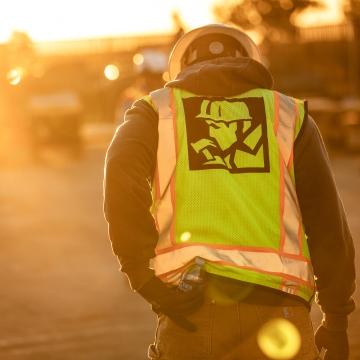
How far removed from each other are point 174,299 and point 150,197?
0.31m

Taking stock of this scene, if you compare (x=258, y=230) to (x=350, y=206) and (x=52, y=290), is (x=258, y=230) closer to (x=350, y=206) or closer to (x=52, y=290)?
(x=52, y=290)

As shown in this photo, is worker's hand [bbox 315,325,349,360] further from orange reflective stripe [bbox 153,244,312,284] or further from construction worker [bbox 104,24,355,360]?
orange reflective stripe [bbox 153,244,312,284]

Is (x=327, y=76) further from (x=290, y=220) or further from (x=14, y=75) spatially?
(x=290, y=220)

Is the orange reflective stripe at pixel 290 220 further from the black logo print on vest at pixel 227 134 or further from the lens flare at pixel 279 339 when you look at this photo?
the lens flare at pixel 279 339

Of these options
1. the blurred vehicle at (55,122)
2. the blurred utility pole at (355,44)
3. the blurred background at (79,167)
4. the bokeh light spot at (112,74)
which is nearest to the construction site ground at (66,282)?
the blurred background at (79,167)

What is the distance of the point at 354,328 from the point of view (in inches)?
265

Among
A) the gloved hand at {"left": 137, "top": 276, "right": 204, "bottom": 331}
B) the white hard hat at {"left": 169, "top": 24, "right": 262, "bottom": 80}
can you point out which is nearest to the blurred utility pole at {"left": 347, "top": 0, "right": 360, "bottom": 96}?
the white hard hat at {"left": 169, "top": 24, "right": 262, "bottom": 80}

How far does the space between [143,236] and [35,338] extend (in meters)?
4.62

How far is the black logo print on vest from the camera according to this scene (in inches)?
115

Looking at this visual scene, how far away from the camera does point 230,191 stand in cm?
286

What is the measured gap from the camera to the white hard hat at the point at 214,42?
3.27m

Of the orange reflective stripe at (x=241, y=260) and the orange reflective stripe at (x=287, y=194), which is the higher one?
the orange reflective stripe at (x=287, y=194)

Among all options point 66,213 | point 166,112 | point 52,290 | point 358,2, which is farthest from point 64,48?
point 166,112

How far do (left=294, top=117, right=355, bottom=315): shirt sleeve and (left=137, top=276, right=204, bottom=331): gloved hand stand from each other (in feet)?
1.33
